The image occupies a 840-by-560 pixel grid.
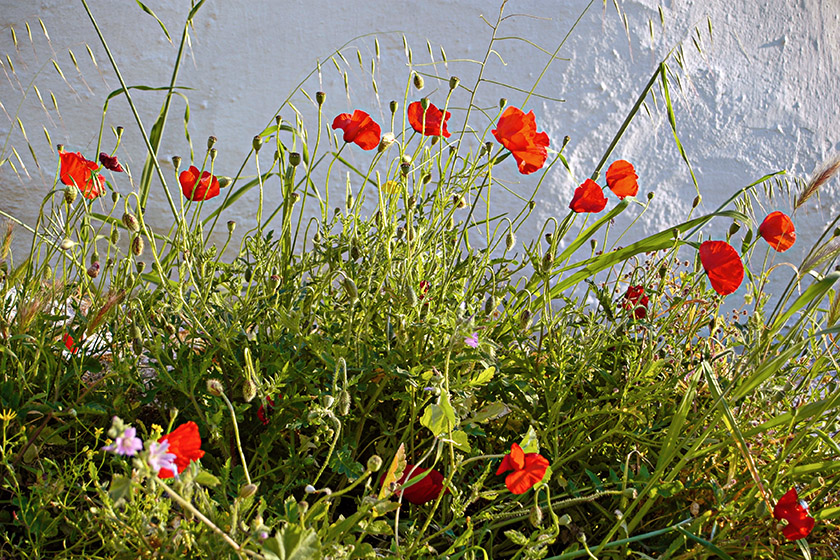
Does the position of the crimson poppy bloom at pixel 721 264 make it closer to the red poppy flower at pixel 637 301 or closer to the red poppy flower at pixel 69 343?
the red poppy flower at pixel 637 301

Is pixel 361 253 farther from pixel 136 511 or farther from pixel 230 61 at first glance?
pixel 230 61

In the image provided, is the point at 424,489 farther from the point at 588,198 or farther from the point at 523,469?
the point at 588,198

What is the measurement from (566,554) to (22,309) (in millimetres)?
910

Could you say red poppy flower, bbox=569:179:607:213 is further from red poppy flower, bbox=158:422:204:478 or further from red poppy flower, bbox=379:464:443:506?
red poppy flower, bbox=158:422:204:478

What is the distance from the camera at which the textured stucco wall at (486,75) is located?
8.90 ft

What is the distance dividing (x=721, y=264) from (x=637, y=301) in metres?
0.21

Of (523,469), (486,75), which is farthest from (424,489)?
(486,75)

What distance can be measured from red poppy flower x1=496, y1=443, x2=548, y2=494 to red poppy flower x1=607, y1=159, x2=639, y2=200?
605mm

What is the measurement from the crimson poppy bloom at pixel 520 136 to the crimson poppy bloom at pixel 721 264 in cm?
30

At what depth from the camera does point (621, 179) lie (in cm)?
133

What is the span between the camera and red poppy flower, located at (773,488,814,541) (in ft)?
3.08

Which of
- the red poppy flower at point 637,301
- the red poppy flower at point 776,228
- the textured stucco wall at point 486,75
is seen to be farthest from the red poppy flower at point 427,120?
the textured stucco wall at point 486,75

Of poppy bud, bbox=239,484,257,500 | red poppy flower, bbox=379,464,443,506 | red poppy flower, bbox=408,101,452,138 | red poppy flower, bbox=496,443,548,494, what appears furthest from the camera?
red poppy flower, bbox=408,101,452,138

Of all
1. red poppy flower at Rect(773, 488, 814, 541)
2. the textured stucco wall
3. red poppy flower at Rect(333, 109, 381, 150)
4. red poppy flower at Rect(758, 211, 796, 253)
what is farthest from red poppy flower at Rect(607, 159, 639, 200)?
the textured stucco wall
